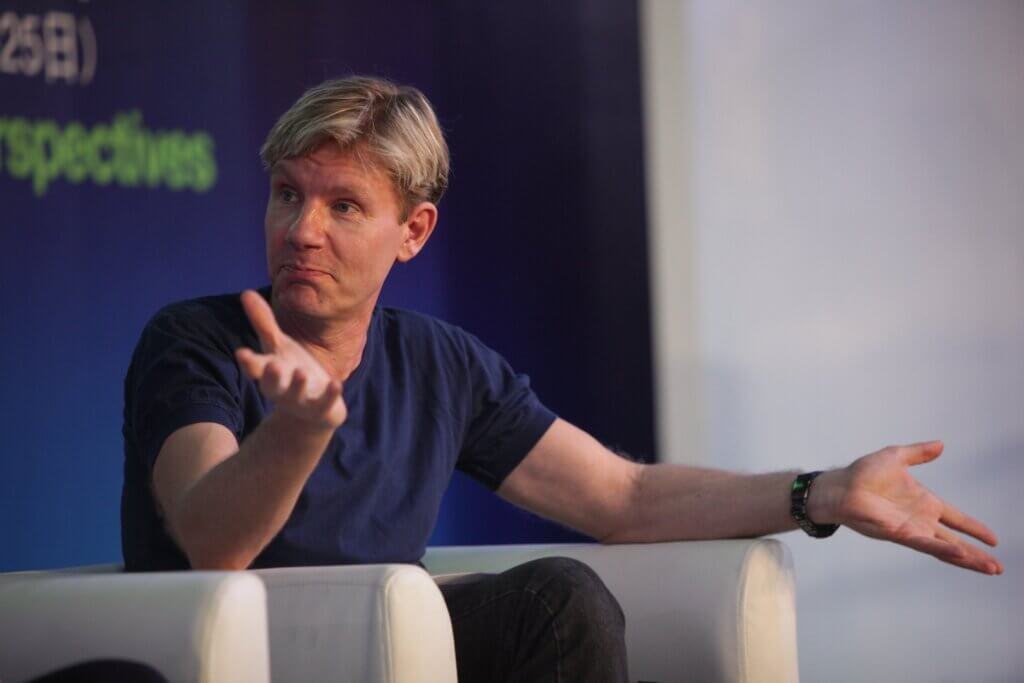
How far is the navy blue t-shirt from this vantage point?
5.17 ft

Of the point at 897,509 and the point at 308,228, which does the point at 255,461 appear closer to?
the point at 308,228

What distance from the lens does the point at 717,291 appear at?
10.1 ft

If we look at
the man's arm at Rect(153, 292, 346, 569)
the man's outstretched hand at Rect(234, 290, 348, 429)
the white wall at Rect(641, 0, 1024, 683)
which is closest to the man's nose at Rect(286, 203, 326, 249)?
the man's arm at Rect(153, 292, 346, 569)

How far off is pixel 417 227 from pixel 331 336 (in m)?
0.21

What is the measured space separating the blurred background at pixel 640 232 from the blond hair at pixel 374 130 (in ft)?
3.51

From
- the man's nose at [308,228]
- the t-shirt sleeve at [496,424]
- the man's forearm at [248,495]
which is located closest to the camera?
the man's forearm at [248,495]

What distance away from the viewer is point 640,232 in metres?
3.17

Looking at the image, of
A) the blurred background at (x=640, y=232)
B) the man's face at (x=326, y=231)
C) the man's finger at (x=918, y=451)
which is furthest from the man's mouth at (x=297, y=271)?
the blurred background at (x=640, y=232)

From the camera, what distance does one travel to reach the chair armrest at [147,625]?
1.20 metres

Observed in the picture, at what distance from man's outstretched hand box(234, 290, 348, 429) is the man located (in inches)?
7.5

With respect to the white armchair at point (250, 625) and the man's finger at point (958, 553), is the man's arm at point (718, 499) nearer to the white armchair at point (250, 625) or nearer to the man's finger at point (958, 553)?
the man's finger at point (958, 553)

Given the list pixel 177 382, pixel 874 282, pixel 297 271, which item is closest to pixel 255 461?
pixel 177 382

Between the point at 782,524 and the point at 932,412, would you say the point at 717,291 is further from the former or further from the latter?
the point at 782,524

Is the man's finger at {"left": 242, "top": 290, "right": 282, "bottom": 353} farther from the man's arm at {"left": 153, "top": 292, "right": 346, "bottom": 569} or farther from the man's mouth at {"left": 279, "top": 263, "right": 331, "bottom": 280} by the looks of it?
the man's mouth at {"left": 279, "top": 263, "right": 331, "bottom": 280}
